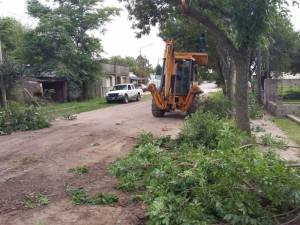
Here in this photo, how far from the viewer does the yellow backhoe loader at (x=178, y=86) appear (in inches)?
600

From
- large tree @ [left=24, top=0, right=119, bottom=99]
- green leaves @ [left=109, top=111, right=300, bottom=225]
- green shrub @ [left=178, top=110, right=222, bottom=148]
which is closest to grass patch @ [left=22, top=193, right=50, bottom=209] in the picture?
green leaves @ [left=109, top=111, right=300, bottom=225]

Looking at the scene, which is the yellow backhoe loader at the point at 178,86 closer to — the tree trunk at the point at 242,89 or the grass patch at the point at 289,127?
the grass patch at the point at 289,127

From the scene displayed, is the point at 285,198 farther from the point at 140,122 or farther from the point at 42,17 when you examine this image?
the point at 42,17

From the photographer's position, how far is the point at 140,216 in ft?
16.1

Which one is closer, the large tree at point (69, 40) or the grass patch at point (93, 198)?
the grass patch at point (93, 198)

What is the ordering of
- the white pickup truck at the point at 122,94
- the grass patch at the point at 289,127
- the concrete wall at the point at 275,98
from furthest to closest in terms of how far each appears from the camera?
1. the white pickup truck at the point at 122,94
2. the concrete wall at the point at 275,98
3. the grass patch at the point at 289,127

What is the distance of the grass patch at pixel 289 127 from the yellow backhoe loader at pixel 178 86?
11.9 ft

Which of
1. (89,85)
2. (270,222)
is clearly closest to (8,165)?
(270,222)

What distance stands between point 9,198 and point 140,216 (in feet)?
7.88

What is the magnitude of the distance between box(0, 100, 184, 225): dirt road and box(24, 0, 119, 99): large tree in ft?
45.4

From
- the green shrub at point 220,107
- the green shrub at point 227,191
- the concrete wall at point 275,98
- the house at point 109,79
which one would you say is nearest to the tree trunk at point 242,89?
the green shrub at point 227,191

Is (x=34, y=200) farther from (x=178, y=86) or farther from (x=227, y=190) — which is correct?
(x=178, y=86)

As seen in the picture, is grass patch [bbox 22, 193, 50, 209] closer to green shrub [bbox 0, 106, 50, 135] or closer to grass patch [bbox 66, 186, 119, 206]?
grass patch [bbox 66, 186, 119, 206]

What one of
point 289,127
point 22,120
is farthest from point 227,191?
point 22,120
